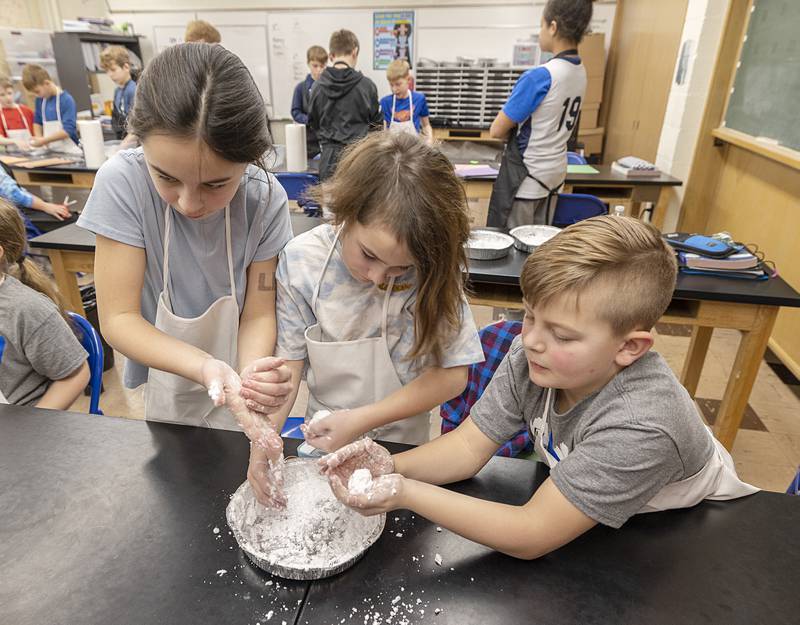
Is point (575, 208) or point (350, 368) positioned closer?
point (350, 368)

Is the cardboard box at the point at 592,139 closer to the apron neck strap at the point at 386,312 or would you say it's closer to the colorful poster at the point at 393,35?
the colorful poster at the point at 393,35

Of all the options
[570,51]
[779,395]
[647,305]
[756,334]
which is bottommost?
[779,395]

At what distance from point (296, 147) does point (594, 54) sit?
4093 mm

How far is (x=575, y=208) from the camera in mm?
2820

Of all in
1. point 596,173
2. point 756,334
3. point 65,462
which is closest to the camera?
point 65,462

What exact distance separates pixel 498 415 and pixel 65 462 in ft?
2.52

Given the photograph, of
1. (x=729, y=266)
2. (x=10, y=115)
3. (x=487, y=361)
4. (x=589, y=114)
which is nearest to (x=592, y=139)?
(x=589, y=114)

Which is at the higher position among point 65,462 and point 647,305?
point 647,305

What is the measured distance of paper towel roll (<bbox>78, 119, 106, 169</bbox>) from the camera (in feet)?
11.7

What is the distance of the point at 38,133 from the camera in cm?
477

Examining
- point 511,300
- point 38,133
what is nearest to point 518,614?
point 511,300

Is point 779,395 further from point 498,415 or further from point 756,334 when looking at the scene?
point 498,415

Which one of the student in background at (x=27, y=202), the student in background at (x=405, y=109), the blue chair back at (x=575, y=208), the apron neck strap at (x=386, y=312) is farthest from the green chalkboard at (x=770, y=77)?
the student in background at (x=27, y=202)

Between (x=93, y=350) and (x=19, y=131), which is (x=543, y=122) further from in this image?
(x=19, y=131)
